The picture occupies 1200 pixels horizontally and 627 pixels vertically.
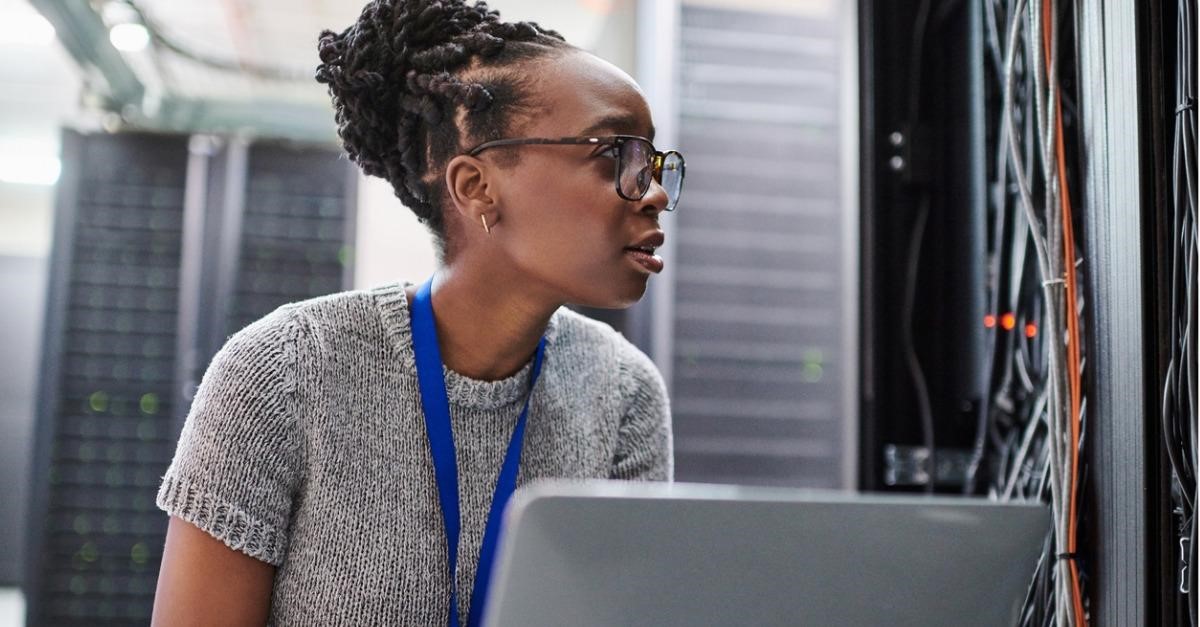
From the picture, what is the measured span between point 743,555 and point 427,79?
2.49 ft

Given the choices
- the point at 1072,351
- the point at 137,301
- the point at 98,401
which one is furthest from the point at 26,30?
the point at 1072,351

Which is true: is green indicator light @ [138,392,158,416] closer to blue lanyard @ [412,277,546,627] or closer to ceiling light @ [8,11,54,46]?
ceiling light @ [8,11,54,46]

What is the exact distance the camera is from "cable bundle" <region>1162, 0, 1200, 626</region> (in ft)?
2.82

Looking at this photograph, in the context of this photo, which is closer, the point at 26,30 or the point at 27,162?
the point at 26,30

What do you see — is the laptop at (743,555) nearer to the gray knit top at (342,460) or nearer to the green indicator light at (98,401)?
the gray knit top at (342,460)

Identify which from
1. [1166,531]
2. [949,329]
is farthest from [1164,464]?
[949,329]

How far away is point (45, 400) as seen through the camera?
303 centimetres

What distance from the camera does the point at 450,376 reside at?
1.21 metres

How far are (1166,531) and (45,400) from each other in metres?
3.08

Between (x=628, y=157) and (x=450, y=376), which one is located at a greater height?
(x=628, y=157)

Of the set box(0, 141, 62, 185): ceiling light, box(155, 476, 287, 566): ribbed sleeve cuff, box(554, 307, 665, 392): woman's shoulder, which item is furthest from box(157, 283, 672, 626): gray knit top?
box(0, 141, 62, 185): ceiling light

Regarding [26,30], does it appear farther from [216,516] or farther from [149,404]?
[216,516]

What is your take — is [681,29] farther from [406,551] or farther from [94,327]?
[406,551]

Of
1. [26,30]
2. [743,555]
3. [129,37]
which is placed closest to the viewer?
[743,555]
